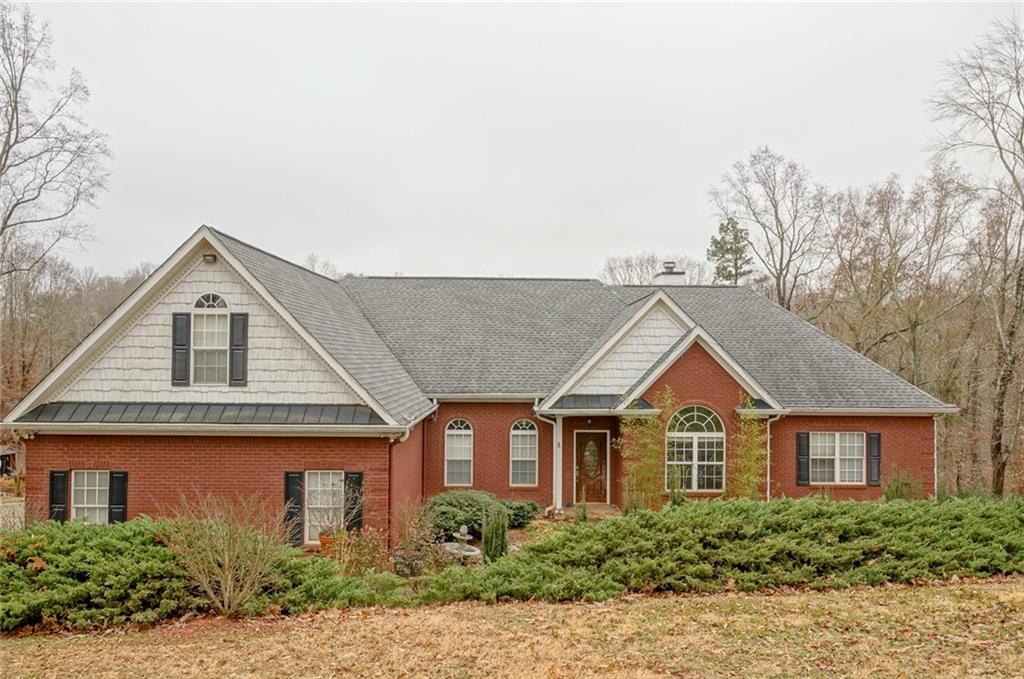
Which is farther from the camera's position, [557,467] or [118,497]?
[557,467]

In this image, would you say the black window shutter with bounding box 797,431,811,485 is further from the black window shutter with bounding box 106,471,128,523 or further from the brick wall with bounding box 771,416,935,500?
the black window shutter with bounding box 106,471,128,523

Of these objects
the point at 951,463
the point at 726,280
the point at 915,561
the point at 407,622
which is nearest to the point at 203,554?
the point at 407,622

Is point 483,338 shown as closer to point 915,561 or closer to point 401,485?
point 401,485

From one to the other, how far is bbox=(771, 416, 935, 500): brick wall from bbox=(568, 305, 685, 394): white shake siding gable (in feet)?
13.0

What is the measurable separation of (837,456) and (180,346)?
703 inches

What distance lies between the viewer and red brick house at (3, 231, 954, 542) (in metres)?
15.3

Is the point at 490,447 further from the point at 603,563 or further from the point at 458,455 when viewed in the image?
the point at 603,563

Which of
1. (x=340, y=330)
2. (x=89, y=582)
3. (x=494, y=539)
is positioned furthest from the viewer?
(x=340, y=330)

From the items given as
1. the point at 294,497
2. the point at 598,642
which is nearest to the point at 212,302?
the point at 294,497

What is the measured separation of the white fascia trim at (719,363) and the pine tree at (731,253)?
29866 mm

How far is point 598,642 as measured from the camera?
29.9 feet

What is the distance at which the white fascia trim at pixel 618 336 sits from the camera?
20969mm

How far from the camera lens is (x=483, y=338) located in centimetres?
2453

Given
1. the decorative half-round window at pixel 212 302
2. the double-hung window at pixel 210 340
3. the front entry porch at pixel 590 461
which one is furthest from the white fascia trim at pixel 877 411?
the decorative half-round window at pixel 212 302
